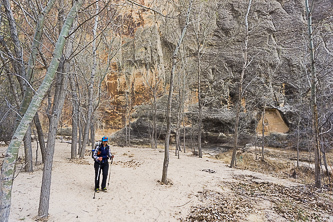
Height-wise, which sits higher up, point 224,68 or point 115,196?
point 224,68

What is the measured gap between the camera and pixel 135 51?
25094 millimetres

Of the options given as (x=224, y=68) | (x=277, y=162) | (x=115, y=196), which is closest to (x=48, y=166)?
(x=115, y=196)

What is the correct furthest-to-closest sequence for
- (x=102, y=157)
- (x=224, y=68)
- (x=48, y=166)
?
(x=224, y=68) < (x=102, y=157) < (x=48, y=166)

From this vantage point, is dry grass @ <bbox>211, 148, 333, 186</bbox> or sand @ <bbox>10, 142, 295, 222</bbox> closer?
sand @ <bbox>10, 142, 295, 222</bbox>

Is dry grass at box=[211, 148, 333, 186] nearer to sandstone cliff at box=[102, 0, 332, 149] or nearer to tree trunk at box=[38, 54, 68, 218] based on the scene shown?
sandstone cliff at box=[102, 0, 332, 149]

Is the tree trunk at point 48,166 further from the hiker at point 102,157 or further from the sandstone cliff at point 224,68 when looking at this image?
the sandstone cliff at point 224,68

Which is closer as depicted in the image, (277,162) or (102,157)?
(102,157)

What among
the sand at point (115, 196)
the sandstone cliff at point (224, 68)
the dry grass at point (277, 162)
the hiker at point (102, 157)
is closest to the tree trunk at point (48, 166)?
the sand at point (115, 196)

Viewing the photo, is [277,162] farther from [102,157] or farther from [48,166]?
[48,166]

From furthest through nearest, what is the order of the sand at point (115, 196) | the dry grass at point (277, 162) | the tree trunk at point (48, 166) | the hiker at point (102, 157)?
the dry grass at point (277, 162) < the hiker at point (102, 157) < the sand at point (115, 196) < the tree trunk at point (48, 166)

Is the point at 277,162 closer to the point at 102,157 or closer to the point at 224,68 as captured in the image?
the point at 224,68

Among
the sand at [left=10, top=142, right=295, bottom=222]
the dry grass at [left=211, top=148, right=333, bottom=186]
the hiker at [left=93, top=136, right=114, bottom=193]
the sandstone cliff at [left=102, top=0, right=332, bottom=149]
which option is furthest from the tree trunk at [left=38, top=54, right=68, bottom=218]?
the sandstone cliff at [left=102, top=0, right=332, bottom=149]

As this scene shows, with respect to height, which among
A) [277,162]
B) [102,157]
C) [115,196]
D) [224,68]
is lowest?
[277,162]

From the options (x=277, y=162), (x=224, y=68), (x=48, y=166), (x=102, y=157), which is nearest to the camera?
(x=48, y=166)
